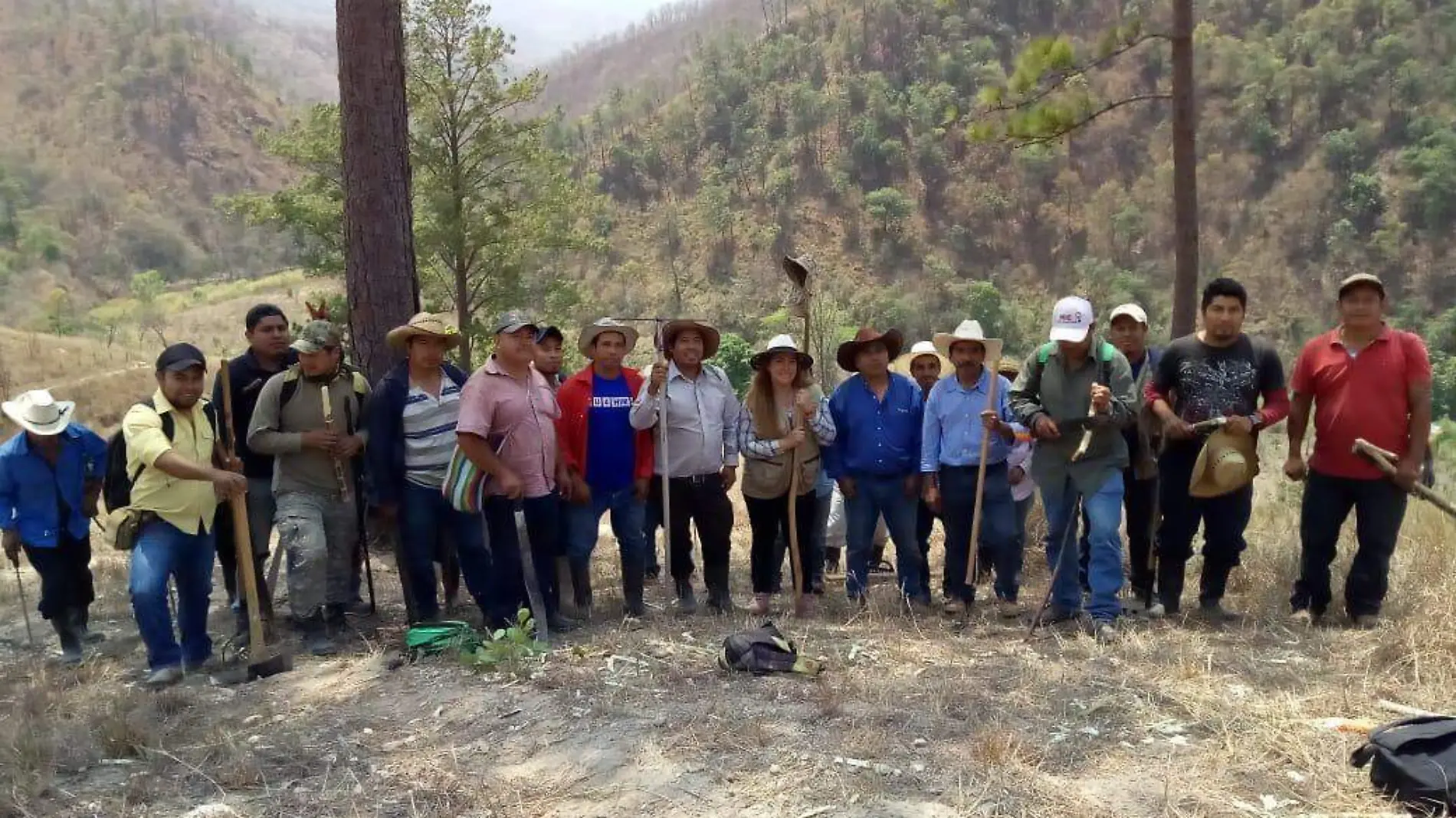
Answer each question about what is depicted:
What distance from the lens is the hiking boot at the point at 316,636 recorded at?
5172 millimetres

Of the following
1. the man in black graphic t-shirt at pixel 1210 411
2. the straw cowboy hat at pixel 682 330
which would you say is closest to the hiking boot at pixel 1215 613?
the man in black graphic t-shirt at pixel 1210 411

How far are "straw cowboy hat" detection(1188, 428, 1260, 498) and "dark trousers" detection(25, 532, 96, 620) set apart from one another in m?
6.06

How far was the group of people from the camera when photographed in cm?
498

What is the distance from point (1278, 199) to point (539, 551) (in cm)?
4792

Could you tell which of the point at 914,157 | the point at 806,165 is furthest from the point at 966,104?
the point at 806,165

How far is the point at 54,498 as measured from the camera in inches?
220

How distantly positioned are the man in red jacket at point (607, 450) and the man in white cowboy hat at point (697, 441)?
11 cm

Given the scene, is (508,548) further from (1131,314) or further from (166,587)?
(1131,314)

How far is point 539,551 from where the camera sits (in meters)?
5.50

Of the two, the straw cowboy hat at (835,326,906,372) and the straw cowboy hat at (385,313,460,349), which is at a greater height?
the straw cowboy hat at (385,313,460,349)

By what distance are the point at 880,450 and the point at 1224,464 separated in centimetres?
174

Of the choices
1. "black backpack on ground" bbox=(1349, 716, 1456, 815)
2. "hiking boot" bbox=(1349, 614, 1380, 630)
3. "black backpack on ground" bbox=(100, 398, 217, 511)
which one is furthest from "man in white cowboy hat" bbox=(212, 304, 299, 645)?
"hiking boot" bbox=(1349, 614, 1380, 630)

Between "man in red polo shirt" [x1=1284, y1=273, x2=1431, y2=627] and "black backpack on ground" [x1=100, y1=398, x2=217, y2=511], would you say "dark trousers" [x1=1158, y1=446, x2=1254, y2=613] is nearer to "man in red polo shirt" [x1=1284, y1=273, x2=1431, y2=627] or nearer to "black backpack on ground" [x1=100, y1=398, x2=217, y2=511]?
"man in red polo shirt" [x1=1284, y1=273, x2=1431, y2=627]

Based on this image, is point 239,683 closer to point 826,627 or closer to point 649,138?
point 826,627
